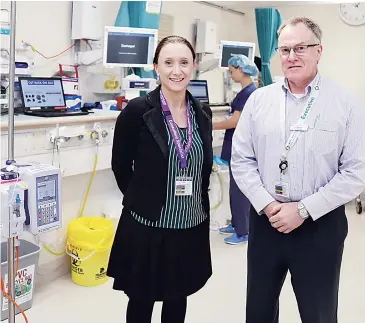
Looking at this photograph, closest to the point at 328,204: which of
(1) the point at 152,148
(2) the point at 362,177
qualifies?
(2) the point at 362,177

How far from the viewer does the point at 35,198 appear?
136cm

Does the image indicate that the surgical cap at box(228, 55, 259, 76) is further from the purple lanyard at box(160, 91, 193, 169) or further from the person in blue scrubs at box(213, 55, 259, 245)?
the purple lanyard at box(160, 91, 193, 169)

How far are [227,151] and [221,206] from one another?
2.11 ft

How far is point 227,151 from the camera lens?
3535mm

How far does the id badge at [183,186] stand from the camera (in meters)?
1.69

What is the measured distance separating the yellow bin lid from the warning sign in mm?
347

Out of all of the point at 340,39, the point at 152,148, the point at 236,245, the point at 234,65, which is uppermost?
the point at 340,39

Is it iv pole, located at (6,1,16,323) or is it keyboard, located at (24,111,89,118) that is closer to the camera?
iv pole, located at (6,1,16,323)

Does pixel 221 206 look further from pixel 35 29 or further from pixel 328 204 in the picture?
pixel 328 204

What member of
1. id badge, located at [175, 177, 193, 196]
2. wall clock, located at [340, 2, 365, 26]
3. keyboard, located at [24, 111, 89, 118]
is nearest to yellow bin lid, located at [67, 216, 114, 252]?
keyboard, located at [24, 111, 89, 118]

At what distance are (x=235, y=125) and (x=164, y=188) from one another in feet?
5.74

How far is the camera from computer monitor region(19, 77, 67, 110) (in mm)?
2686

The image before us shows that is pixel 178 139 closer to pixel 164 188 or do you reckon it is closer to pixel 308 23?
pixel 164 188

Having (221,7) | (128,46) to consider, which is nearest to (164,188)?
(128,46)
